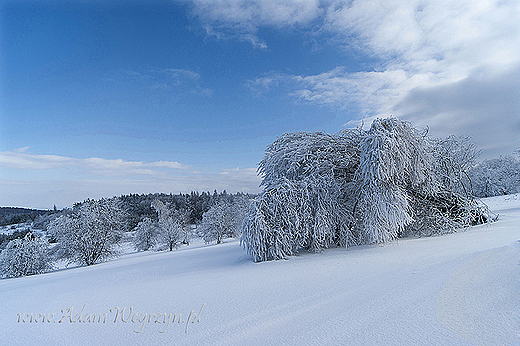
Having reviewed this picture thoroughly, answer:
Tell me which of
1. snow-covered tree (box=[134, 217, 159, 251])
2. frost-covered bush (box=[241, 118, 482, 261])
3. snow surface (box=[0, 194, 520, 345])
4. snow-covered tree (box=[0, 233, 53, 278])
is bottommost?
snow-covered tree (box=[134, 217, 159, 251])

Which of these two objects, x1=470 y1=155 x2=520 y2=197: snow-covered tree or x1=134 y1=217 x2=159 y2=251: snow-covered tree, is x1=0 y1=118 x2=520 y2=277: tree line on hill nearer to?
x1=470 y1=155 x2=520 y2=197: snow-covered tree

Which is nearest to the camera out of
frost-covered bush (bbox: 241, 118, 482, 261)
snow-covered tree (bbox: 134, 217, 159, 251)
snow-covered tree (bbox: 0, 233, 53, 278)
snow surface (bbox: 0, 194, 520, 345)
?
snow surface (bbox: 0, 194, 520, 345)

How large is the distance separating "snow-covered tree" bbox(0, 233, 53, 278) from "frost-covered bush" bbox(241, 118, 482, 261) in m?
17.9

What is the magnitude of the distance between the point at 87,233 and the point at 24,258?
12.0ft

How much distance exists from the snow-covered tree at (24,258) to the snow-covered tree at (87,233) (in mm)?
1363

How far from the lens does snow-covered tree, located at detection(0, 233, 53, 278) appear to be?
1678 cm

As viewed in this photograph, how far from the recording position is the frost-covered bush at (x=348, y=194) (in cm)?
725

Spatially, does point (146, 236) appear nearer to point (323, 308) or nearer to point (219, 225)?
point (219, 225)

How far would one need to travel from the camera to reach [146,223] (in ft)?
124

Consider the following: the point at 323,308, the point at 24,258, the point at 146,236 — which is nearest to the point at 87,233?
the point at 24,258

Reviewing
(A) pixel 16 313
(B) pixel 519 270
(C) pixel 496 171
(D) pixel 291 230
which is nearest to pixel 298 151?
(D) pixel 291 230

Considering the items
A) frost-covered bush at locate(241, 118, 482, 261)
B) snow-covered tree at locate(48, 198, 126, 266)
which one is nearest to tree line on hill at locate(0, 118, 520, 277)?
frost-covered bush at locate(241, 118, 482, 261)

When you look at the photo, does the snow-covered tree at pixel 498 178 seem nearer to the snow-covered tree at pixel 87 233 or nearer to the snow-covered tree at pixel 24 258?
the snow-covered tree at pixel 87 233

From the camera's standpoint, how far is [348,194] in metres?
8.46
